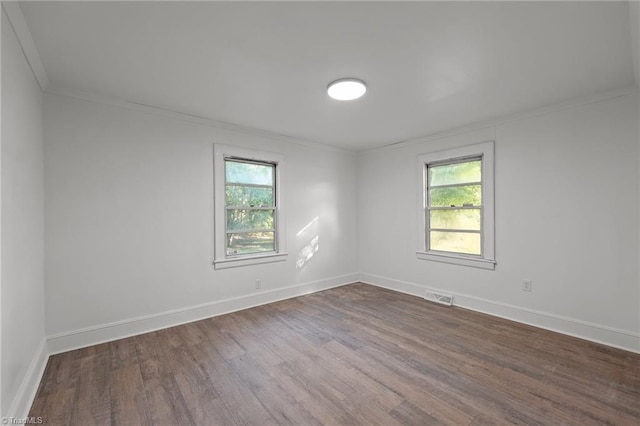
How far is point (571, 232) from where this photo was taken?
307 cm

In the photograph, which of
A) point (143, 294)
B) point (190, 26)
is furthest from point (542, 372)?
point (143, 294)

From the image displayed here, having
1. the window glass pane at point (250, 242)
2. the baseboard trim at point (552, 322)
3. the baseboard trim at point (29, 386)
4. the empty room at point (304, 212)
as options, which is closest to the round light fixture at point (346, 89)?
the empty room at point (304, 212)

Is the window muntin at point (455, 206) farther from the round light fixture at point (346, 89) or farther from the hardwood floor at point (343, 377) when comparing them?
Result: the round light fixture at point (346, 89)

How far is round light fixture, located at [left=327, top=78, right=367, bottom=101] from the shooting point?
8.34 ft

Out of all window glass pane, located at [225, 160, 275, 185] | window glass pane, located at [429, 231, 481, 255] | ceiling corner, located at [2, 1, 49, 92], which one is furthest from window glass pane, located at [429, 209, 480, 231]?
ceiling corner, located at [2, 1, 49, 92]

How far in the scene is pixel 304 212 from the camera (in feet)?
15.3

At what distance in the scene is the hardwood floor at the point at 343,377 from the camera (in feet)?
6.06

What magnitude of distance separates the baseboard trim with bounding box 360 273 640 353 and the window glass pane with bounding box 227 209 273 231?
2.58 meters

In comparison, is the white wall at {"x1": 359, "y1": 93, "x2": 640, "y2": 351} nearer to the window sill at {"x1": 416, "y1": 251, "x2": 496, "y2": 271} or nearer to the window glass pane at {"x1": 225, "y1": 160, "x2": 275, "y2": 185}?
the window sill at {"x1": 416, "y1": 251, "x2": 496, "y2": 271}

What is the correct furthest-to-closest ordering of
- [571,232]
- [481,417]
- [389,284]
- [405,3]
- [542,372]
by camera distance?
[389,284] → [571,232] → [542,372] → [481,417] → [405,3]

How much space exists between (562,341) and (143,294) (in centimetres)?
451

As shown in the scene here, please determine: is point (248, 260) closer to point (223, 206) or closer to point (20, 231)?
point (223, 206)

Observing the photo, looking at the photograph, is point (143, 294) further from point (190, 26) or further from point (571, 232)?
point (571, 232)

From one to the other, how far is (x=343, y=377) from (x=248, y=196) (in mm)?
2714
